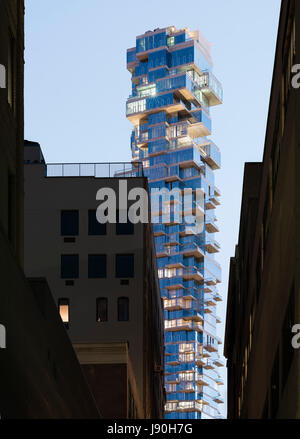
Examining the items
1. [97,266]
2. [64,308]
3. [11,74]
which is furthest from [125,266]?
[11,74]

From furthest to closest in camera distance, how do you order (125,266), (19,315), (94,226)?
(94,226), (125,266), (19,315)

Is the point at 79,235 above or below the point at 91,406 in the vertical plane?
above

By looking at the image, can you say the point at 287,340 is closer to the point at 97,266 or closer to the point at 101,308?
the point at 101,308

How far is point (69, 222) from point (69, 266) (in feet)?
11.7

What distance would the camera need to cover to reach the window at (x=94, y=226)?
262ft

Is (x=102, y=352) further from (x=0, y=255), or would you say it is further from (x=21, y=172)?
(x=0, y=255)

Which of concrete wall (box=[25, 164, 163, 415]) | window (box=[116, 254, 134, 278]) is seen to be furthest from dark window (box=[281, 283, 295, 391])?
window (box=[116, 254, 134, 278])

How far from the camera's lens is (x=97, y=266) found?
79.6 metres

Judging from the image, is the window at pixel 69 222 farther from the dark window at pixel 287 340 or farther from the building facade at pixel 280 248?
the dark window at pixel 287 340

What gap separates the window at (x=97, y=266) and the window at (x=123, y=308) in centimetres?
249

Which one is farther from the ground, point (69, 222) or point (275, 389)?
point (69, 222)

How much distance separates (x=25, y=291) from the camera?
88.0 ft

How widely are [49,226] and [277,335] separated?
49.4 meters

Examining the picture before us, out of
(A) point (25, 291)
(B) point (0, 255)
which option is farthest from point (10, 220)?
(B) point (0, 255)
